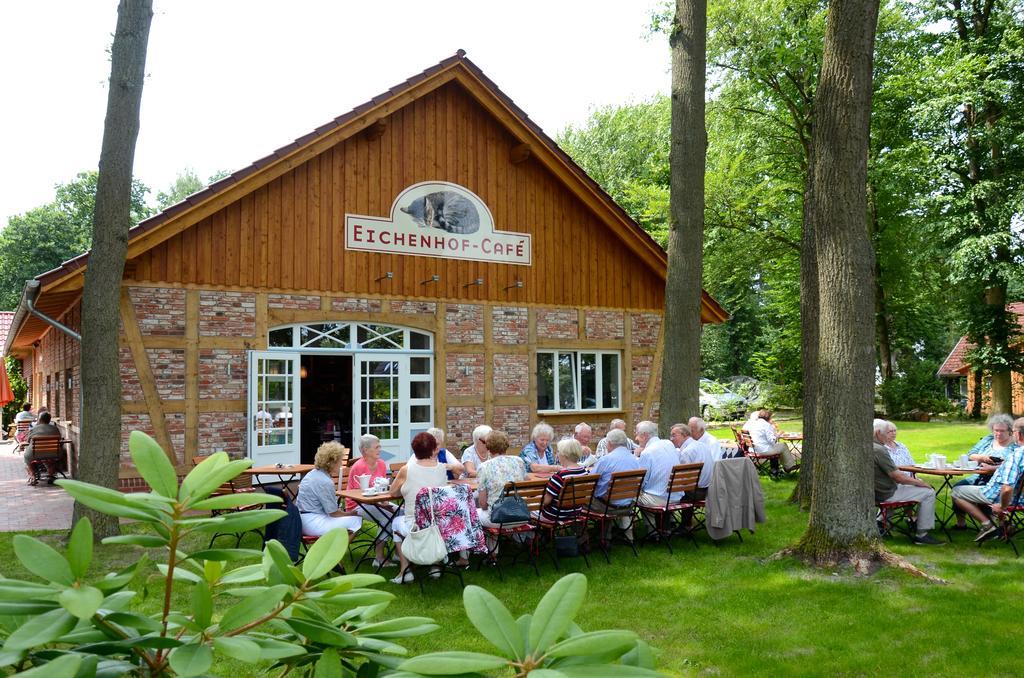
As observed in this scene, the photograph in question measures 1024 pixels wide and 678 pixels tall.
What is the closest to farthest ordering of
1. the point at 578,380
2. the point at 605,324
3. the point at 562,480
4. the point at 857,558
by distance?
the point at 857,558 < the point at 562,480 < the point at 578,380 < the point at 605,324

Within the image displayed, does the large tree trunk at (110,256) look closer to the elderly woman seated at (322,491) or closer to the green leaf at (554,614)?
the elderly woman seated at (322,491)

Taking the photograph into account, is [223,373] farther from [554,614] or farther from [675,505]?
[554,614]

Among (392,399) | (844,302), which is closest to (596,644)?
(844,302)

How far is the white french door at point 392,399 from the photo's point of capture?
42.6 feet

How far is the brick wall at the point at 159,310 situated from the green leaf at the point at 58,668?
11.5 meters

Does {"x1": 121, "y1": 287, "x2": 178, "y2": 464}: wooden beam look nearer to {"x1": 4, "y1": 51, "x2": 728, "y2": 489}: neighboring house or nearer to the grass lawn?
{"x1": 4, "y1": 51, "x2": 728, "y2": 489}: neighboring house

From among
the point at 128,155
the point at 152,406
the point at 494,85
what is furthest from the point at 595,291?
the point at 128,155

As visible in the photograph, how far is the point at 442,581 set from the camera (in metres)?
7.18

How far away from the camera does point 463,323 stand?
45.3ft

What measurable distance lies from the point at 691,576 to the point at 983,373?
22.0 metres

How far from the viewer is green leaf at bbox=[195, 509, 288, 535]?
962mm

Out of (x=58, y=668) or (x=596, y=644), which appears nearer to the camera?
(x=58, y=668)

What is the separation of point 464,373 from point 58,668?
1302 cm

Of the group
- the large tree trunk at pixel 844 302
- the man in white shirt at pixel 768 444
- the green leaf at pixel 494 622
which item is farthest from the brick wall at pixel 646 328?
the green leaf at pixel 494 622
